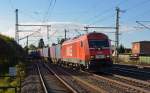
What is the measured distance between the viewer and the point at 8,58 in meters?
52.1

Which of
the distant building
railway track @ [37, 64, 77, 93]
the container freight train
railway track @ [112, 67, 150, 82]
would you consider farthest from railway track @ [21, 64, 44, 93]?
the distant building

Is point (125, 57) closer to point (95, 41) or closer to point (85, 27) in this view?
point (85, 27)

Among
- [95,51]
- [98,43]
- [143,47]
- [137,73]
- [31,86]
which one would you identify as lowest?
[31,86]

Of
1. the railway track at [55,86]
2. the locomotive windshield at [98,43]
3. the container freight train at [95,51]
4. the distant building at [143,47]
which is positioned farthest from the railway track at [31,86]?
the distant building at [143,47]

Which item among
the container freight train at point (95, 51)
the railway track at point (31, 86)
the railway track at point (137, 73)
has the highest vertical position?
the container freight train at point (95, 51)

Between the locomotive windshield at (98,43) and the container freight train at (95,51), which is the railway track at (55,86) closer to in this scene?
the container freight train at (95,51)

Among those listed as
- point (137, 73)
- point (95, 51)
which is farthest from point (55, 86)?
point (137, 73)

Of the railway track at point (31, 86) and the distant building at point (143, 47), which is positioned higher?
the distant building at point (143, 47)

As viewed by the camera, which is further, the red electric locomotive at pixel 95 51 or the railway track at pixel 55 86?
the red electric locomotive at pixel 95 51

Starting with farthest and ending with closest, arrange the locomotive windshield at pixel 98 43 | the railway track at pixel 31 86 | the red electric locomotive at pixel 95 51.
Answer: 1. the locomotive windshield at pixel 98 43
2. the red electric locomotive at pixel 95 51
3. the railway track at pixel 31 86

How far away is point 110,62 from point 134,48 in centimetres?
8195

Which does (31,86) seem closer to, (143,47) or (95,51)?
(95,51)

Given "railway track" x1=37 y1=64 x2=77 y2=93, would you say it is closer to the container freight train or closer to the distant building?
the container freight train

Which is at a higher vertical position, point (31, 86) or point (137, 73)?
point (137, 73)
